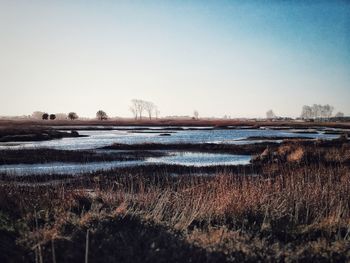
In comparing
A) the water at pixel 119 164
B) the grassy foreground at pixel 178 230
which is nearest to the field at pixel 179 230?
the grassy foreground at pixel 178 230

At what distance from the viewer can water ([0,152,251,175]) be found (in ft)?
79.0

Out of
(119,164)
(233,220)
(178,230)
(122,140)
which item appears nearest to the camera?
(178,230)

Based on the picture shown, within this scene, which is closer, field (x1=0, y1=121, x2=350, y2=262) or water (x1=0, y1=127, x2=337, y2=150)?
field (x1=0, y1=121, x2=350, y2=262)

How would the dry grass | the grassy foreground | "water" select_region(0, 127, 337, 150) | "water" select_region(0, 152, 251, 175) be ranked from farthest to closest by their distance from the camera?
"water" select_region(0, 127, 337, 150) → "water" select_region(0, 152, 251, 175) → the dry grass → the grassy foreground

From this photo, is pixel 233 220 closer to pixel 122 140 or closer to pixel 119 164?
pixel 119 164

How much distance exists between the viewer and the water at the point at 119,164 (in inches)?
949

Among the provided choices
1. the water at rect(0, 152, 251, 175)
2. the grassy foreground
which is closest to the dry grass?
the grassy foreground

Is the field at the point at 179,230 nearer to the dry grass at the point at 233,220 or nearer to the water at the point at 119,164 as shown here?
the dry grass at the point at 233,220

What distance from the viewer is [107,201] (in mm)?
10617

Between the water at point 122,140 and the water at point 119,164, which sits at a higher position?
the water at point 122,140

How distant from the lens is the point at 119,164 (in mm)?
27844

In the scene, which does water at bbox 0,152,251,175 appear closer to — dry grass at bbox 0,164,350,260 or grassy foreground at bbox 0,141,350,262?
dry grass at bbox 0,164,350,260

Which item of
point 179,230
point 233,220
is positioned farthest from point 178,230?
point 233,220

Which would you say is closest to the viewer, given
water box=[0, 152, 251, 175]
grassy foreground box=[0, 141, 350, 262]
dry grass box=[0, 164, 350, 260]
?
grassy foreground box=[0, 141, 350, 262]
